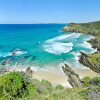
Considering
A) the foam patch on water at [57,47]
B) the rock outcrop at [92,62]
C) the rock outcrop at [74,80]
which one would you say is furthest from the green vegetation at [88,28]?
the rock outcrop at [74,80]

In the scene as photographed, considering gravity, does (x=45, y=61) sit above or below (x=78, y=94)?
below

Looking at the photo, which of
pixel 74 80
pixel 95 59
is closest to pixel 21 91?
pixel 74 80

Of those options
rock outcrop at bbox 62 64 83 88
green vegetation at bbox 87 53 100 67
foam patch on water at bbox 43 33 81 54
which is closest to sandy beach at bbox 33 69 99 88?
rock outcrop at bbox 62 64 83 88

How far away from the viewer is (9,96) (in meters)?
18.9

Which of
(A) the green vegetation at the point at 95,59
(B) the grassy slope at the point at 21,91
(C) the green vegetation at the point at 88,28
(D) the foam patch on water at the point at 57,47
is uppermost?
(B) the grassy slope at the point at 21,91

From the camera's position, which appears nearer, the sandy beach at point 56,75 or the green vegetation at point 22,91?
the green vegetation at point 22,91

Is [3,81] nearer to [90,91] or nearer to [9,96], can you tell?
[9,96]

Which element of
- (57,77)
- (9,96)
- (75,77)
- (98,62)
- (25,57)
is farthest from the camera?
(25,57)

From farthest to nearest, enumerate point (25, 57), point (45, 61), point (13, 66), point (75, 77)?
point (25, 57), point (45, 61), point (13, 66), point (75, 77)

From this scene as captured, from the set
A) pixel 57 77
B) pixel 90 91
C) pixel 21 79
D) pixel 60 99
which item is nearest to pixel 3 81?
pixel 21 79

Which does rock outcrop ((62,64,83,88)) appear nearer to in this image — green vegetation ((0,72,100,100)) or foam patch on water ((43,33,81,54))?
green vegetation ((0,72,100,100))

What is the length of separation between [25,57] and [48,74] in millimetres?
16922

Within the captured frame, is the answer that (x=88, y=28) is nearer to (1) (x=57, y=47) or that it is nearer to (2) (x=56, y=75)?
(1) (x=57, y=47)

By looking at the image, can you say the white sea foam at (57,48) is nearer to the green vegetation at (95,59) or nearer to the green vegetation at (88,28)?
the green vegetation at (95,59)
